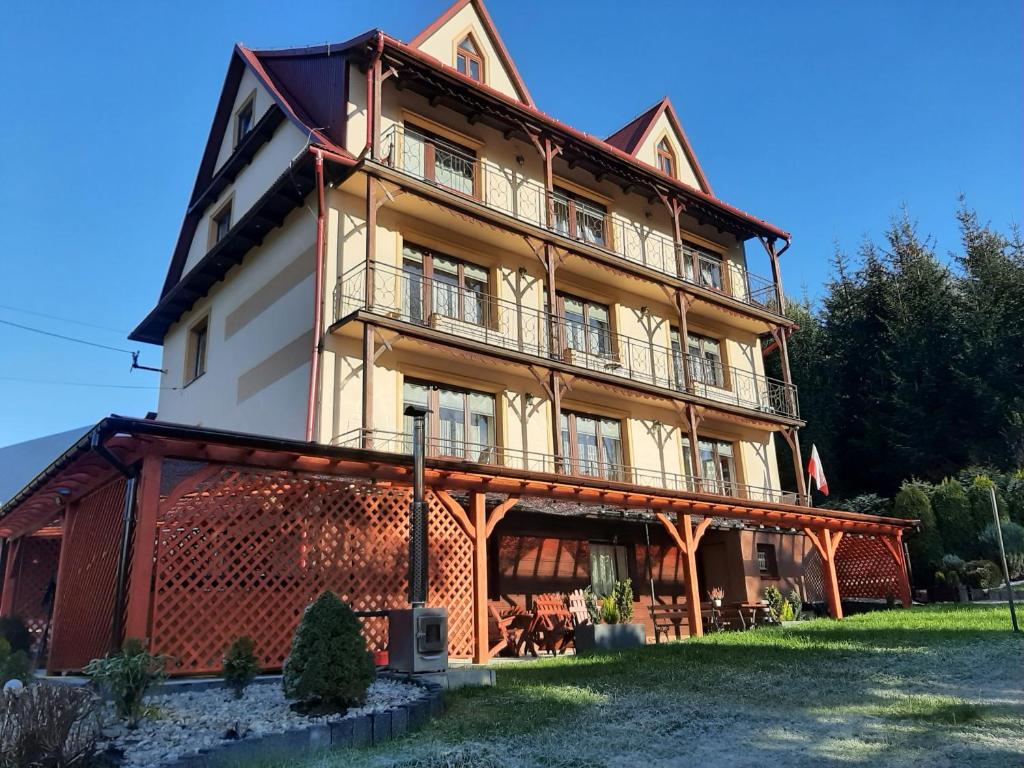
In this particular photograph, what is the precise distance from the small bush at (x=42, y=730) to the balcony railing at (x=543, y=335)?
32.2ft

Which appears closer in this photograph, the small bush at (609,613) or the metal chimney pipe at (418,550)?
the metal chimney pipe at (418,550)

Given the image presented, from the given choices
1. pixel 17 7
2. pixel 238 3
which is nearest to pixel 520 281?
pixel 238 3

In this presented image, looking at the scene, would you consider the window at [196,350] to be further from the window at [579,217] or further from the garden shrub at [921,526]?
the garden shrub at [921,526]

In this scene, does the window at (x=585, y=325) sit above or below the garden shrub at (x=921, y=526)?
above

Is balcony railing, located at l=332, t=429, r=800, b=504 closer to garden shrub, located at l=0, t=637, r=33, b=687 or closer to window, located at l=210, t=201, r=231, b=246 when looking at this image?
garden shrub, located at l=0, t=637, r=33, b=687

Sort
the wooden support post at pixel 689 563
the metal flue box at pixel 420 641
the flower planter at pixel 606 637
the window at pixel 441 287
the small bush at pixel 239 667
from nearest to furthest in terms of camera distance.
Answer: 1. the small bush at pixel 239 667
2. the metal flue box at pixel 420 641
3. the flower planter at pixel 606 637
4. the wooden support post at pixel 689 563
5. the window at pixel 441 287

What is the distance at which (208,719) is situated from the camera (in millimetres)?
6457

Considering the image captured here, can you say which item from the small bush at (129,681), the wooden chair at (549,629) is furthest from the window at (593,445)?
the small bush at (129,681)

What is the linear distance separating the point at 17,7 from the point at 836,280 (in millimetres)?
30417

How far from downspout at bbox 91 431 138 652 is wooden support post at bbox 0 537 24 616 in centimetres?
789

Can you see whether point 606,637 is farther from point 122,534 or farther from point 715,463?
point 715,463

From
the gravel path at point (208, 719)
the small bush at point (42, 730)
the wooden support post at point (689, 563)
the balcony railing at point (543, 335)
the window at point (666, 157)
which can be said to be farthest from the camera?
the window at point (666, 157)

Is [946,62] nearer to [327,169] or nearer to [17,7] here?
[327,169]

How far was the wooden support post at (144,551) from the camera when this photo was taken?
27.3ft
